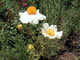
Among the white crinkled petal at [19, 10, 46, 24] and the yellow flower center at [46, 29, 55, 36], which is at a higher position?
the white crinkled petal at [19, 10, 46, 24]

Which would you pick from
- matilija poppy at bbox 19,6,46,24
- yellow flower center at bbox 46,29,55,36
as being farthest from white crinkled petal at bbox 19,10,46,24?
yellow flower center at bbox 46,29,55,36

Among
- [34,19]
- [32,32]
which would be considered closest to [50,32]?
[34,19]

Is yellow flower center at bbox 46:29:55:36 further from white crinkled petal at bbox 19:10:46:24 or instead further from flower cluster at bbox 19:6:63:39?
white crinkled petal at bbox 19:10:46:24

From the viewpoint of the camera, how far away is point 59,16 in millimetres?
3271

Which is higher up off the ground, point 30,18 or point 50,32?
point 30,18

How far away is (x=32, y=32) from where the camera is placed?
8.93 feet

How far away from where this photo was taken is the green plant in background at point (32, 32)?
7.94ft

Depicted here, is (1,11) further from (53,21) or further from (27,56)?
(27,56)

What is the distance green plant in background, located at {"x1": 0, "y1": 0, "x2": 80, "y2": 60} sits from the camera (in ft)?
7.94

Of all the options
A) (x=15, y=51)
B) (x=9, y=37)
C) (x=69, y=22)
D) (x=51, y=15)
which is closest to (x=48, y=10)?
(x=51, y=15)

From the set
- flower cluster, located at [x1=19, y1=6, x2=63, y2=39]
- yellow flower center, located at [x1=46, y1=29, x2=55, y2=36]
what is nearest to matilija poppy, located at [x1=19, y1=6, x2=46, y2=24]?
flower cluster, located at [x1=19, y1=6, x2=63, y2=39]

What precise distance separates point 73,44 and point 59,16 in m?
0.54

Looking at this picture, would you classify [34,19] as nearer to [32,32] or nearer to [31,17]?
[31,17]

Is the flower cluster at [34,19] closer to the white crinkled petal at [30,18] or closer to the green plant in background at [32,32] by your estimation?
the white crinkled petal at [30,18]
